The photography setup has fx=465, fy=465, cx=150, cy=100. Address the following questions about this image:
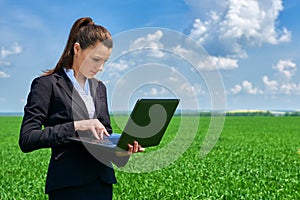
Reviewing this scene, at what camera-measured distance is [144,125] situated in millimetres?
2131

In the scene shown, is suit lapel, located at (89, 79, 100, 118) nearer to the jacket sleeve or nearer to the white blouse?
the white blouse

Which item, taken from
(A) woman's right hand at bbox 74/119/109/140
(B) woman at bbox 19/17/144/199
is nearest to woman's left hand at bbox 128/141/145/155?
(B) woman at bbox 19/17/144/199

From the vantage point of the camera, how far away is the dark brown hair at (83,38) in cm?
235

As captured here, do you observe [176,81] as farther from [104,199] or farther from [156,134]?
[104,199]

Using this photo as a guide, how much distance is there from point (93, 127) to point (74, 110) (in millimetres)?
260

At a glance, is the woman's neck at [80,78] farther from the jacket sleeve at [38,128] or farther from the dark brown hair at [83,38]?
the jacket sleeve at [38,128]

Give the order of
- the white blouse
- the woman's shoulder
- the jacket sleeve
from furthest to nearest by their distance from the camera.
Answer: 1. the white blouse
2. the woman's shoulder
3. the jacket sleeve

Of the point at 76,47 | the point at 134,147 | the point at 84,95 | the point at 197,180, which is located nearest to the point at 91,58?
the point at 76,47

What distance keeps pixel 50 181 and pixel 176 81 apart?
2.67 feet

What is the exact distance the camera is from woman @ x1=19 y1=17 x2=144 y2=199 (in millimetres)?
2227

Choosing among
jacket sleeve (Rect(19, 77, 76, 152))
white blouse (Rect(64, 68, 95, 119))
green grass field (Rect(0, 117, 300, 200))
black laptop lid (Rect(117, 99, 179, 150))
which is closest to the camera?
black laptop lid (Rect(117, 99, 179, 150))

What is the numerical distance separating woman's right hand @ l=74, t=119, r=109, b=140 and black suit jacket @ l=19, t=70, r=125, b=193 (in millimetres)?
36

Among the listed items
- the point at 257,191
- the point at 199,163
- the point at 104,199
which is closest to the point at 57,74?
the point at 104,199

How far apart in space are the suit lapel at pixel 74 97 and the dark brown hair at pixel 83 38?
74 millimetres
